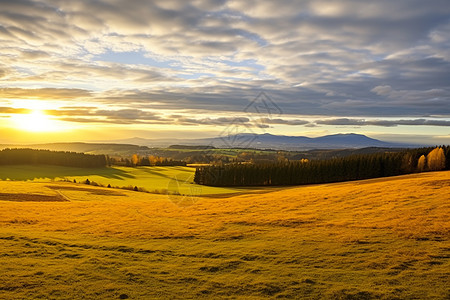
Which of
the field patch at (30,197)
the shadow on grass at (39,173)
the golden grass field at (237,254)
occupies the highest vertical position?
the golden grass field at (237,254)

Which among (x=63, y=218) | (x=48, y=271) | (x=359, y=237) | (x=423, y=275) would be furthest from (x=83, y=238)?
(x=423, y=275)

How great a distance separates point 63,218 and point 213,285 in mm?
24704

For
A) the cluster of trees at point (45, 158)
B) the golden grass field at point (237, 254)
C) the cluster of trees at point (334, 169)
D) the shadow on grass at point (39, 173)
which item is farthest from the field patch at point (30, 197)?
the cluster of trees at point (45, 158)

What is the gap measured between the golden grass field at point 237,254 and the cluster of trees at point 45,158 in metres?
136

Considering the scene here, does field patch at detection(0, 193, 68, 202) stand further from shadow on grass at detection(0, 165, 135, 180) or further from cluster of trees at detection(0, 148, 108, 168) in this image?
cluster of trees at detection(0, 148, 108, 168)

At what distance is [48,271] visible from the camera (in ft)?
50.4

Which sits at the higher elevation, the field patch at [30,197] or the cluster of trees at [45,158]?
the cluster of trees at [45,158]

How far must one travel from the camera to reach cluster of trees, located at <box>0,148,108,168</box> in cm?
15112

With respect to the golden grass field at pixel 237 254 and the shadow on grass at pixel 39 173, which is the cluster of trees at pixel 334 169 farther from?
the golden grass field at pixel 237 254

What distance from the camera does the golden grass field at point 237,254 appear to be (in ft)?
46.2

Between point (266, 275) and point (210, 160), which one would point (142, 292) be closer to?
point (266, 275)

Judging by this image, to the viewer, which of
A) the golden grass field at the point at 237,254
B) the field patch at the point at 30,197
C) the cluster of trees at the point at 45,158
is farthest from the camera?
the cluster of trees at the point at 45,158

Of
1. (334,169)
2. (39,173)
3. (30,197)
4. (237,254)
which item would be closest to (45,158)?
(39,173)

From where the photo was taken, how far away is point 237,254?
19.7 m
